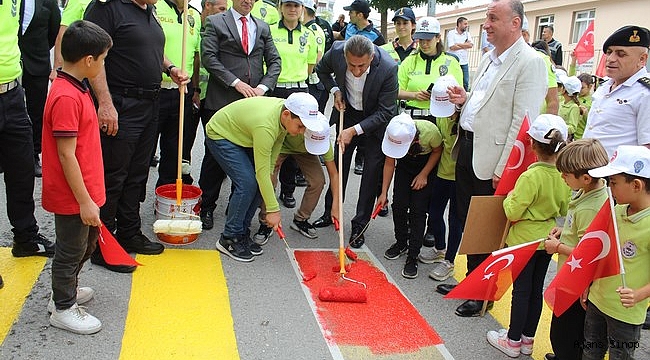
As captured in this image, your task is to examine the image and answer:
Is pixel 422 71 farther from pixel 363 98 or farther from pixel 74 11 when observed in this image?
pixel 74 11

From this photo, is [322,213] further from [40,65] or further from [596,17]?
[596,17]

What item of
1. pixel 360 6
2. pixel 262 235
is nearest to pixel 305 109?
pixel 262 235

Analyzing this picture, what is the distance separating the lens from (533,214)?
345 cm

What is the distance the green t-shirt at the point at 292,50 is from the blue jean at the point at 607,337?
442 cm

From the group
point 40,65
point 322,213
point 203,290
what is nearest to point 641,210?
point 203,290

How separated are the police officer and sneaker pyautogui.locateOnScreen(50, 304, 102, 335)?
84 cm

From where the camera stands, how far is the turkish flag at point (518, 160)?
3.67m

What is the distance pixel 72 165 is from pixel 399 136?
2406 millimetres

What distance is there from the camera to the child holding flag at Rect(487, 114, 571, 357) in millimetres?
3367

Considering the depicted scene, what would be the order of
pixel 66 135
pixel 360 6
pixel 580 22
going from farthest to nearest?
pixel 580 22 < pixel 360 6 < pixel 66 135

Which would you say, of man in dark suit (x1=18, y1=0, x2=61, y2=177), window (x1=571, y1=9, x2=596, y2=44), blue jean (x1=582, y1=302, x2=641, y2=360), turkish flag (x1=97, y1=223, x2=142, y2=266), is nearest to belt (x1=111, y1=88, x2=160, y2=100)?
turkish flag (x1=97, y1=223, x2=142, y2=266)

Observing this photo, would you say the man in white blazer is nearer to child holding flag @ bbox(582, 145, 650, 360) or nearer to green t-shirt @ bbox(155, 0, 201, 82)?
child holding flag @ bbox(582, 145, 650, 360)

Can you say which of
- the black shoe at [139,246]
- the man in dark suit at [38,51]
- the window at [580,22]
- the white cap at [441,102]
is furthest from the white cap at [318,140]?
the window at [580,22]

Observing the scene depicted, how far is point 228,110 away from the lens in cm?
474
